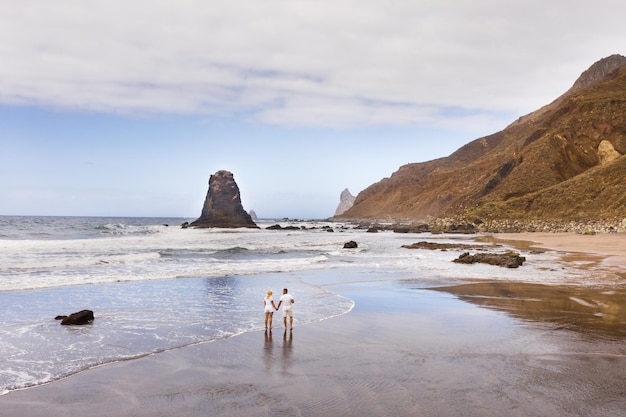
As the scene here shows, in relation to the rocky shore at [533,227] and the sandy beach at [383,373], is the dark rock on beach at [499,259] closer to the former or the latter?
the sandy beach at [383,373]

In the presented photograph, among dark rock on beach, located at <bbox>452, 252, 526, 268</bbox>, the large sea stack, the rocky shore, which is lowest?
dark rock on beach, located at <bbox>452, 252, 526, 268</bbox>

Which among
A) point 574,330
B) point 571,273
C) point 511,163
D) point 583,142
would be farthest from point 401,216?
point 574,330

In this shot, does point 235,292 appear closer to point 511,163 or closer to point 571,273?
point 571,273

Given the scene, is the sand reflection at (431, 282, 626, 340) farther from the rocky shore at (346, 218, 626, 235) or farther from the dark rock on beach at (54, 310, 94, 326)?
the rocky shore at (346, 218, 626, 235)

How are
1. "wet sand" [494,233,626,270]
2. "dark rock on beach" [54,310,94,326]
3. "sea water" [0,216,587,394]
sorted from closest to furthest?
"sea water" [0,216,587,394], "dark rock on beach" [54,310,94,326], "wet sand" [494,233,626,270]

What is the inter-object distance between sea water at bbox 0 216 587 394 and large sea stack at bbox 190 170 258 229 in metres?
67.9

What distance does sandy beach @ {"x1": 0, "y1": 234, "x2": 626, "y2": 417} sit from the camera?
7.54 meters

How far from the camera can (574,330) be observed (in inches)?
487

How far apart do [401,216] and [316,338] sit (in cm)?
16318

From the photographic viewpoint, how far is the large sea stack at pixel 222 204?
348ft

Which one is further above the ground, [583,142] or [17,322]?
[583,142]

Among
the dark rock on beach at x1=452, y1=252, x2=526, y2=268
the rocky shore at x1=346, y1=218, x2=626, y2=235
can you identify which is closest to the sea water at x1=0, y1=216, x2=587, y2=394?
the dark rock on beach at x1=452, y1=252, x2=526, y2=268

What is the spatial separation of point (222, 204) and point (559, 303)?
312 ft

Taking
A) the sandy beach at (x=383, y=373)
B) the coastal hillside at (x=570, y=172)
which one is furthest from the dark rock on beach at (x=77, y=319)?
the coastal hillside at (x=570, y=172)
